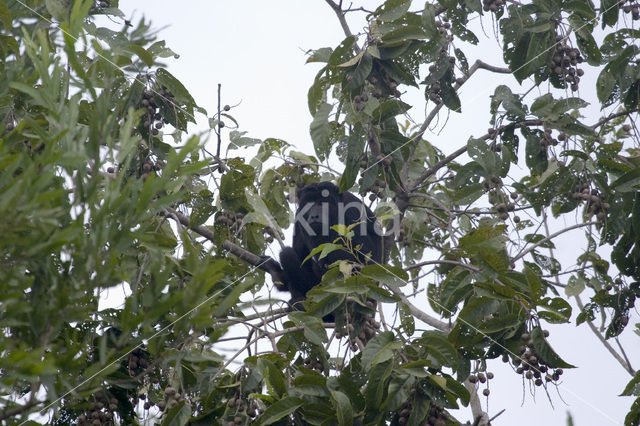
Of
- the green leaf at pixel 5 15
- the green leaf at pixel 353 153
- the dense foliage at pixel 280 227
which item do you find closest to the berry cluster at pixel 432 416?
the dense foliage at pixel 280 227

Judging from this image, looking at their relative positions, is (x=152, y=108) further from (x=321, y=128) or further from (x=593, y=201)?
(x=593, y=201)

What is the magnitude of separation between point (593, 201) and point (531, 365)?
116cm

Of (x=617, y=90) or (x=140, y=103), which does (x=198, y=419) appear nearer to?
(x=140, y=103)

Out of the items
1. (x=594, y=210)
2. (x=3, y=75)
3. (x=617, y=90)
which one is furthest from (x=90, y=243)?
(x=617, y=90)

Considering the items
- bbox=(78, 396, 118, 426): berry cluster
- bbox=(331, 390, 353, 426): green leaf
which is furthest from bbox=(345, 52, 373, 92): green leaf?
bbox=(78, 396, 118, 426): berry cluster

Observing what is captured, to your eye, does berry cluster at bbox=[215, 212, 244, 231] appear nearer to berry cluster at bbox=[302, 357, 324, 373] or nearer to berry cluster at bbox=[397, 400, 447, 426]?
berry cluster at bbox=[302, 357, 324, 373]

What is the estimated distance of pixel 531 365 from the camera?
3186mm

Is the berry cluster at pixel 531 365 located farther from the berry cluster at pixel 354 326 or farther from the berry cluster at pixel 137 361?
the berry cluster at pixel 137 361

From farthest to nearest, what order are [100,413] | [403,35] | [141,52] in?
[403,35], [141,52], [100,413]

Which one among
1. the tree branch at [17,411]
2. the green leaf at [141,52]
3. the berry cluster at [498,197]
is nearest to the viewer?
the tree branch at [17,411]

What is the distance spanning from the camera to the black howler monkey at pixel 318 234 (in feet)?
17.9

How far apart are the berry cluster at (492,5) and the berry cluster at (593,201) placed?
4.46ft

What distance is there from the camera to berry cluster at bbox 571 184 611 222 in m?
3.82

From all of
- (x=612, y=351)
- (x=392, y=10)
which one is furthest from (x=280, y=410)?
(x=612, y=351)
